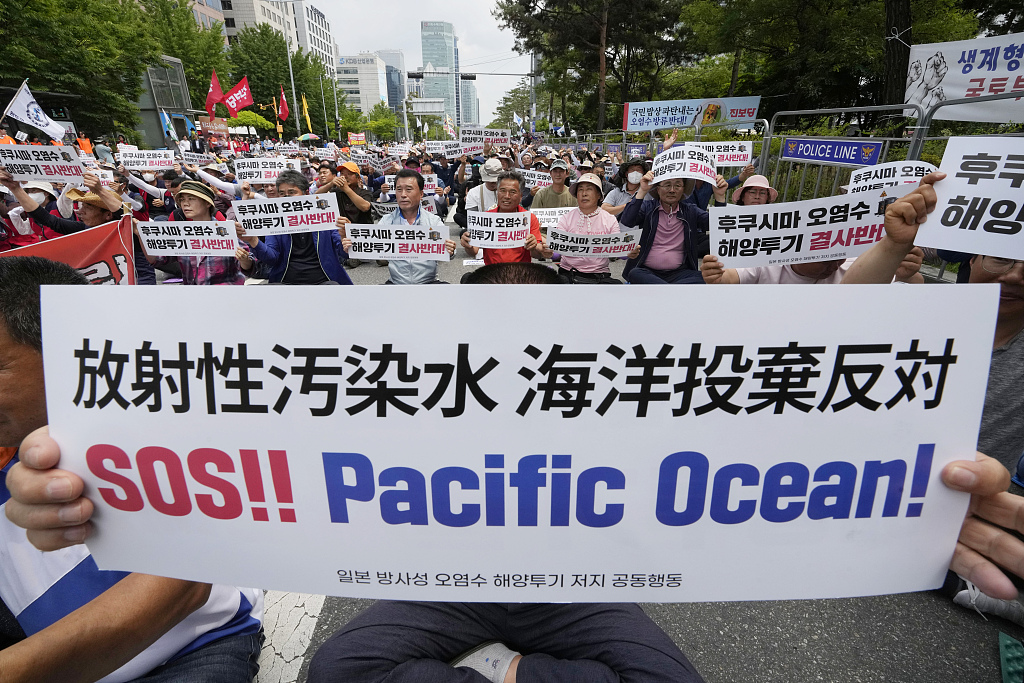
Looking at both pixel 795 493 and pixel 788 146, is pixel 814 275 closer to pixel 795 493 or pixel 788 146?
pixel 795 493

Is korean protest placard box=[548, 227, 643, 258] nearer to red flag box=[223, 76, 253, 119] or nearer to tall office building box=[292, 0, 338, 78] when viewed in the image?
red flag box=[223, 76, 253, 119]

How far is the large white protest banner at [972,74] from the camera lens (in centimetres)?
621

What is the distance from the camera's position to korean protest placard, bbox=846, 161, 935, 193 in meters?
3.16

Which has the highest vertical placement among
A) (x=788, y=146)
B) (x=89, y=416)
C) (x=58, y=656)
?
(x=788, y=146)

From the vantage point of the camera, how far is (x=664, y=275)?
16.2 ft

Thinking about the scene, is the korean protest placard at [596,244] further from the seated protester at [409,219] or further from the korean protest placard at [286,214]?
the korean protest placard at [286,214]

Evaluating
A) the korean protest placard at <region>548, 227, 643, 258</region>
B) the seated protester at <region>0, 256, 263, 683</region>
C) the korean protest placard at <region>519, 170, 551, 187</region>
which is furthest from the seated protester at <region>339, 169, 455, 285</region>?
the korean protest placard at <region>519, 170, 551, 187</region>

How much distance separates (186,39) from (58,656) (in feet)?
176

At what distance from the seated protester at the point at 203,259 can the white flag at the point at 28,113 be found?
468cm

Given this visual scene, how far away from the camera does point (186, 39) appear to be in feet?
135

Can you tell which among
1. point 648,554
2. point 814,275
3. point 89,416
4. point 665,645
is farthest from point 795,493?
point 814,275

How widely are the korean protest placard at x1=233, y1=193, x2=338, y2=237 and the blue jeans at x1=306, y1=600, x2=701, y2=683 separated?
12.8 feet

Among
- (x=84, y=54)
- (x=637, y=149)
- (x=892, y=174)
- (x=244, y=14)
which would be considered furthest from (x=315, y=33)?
(x=892, y=174)

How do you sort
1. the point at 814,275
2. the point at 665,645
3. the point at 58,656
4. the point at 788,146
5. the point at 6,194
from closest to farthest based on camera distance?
the point at 58,656, the point at 665,645, the point at 814,275, the point at 6,194, the point at 788,146
